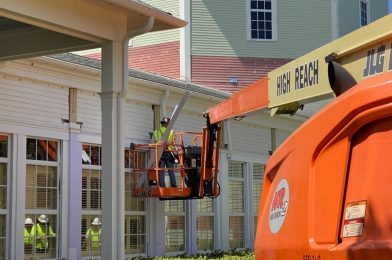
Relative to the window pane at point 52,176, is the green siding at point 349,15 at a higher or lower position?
higher

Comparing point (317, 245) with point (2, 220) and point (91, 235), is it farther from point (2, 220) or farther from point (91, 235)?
point (91, 235)

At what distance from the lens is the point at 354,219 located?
2752 millimetres

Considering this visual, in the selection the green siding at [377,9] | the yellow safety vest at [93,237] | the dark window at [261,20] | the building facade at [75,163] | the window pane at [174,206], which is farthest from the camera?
the green siding at [377,9]

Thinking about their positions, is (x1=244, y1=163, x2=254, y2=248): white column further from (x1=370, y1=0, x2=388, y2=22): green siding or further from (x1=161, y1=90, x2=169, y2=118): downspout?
(x1=370, y1=0, x2=388, y2=22): green siding

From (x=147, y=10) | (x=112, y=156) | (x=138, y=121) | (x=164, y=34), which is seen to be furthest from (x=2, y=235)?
(x=164, y=34)

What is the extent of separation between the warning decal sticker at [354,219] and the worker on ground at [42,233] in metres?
9.26

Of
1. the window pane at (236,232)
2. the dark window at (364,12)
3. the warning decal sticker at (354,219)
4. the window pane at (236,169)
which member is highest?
the dark window at (364,12)

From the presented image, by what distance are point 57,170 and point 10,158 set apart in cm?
110

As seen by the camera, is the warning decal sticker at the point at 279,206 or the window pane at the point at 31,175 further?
the window pane at the point at 31,175

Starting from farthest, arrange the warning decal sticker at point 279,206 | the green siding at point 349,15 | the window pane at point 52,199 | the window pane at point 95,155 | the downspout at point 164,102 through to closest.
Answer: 1. the green siding at point 349,15
2. the downspout at point 164,102
3. the window pane at point 95,155
4. the window pane at point 52,199
5. the warning decal sticker at point 279,206

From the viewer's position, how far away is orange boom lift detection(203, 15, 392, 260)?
2.69 metres

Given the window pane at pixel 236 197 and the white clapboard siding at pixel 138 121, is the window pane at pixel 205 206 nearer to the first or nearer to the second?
the window pane at pixel 236 197

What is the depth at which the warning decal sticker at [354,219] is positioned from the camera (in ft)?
8.88

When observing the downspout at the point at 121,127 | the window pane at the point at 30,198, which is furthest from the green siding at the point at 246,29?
the downspout at the point at 121,127
